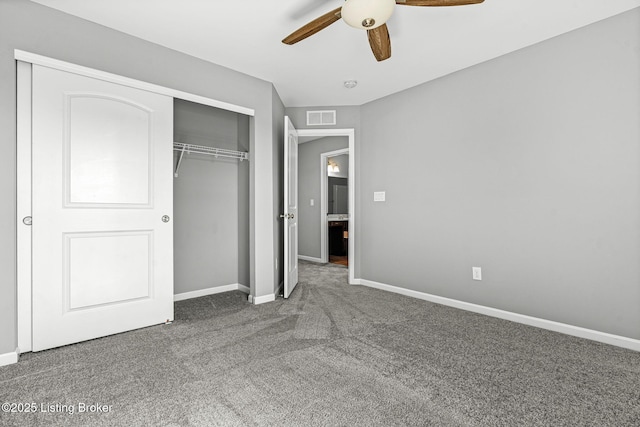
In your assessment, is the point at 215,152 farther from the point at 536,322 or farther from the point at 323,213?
the point at 536,322

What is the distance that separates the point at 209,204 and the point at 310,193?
9.06 ft

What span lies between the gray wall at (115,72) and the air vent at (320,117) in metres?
0.72

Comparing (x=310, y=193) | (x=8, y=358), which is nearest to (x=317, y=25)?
(x=8, y=358)

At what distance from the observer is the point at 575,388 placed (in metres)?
1.73

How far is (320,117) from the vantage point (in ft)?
14.0

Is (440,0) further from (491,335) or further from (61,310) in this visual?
(61,310)

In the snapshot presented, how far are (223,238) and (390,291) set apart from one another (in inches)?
87.2

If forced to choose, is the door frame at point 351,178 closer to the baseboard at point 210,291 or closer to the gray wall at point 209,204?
the gray wall at point 209,204

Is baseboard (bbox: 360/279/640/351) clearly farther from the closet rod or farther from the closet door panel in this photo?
the closet door panel

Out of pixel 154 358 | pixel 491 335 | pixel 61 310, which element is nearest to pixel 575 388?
pixel 491 335

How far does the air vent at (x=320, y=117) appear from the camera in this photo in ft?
14.0

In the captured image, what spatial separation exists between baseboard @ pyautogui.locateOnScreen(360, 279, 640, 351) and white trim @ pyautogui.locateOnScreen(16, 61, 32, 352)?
11.3 feet

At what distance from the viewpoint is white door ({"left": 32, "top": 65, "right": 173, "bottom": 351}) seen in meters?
2.16

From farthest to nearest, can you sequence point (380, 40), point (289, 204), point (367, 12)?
point (289, 204), point (380, 40), point (367, 12)
